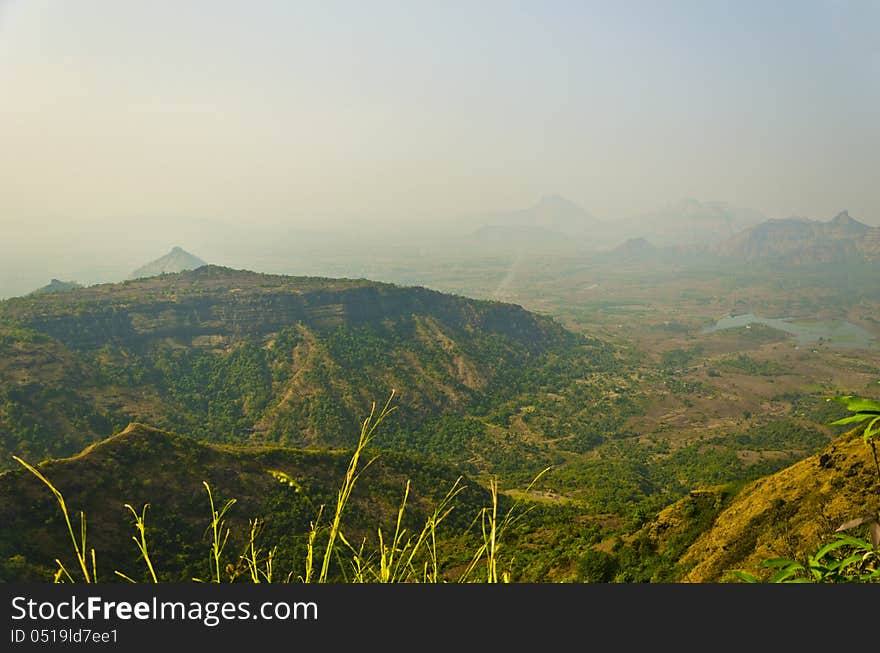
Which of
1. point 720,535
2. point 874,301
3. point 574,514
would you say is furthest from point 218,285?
point 874,301

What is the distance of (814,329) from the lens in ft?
311

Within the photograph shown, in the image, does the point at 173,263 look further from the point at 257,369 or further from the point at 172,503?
the point at 172,503

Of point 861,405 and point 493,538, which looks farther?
point 493,538

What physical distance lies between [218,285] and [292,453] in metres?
38.7

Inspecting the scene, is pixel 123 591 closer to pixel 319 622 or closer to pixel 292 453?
pixel 319 622

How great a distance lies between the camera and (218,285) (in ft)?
174

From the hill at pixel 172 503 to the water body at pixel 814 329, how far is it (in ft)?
309

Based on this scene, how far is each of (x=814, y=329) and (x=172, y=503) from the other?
394ft

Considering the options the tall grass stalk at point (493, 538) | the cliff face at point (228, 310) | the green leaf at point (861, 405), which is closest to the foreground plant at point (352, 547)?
the tall grass stalk at point (493, 538)

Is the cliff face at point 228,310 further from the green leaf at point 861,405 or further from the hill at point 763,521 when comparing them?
the green leaf at point 861,405

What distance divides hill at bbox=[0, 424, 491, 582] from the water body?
9425 cm

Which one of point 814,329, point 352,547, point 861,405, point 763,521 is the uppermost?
point 861,405

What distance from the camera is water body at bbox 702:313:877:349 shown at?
3282 inches

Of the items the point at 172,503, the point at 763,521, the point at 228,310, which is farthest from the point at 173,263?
the point at 763,521
